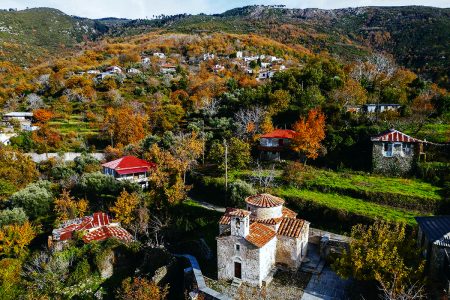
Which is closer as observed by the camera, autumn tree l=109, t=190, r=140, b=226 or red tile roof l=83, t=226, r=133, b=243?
red tile roof l=83, t=226, r=133, b=243

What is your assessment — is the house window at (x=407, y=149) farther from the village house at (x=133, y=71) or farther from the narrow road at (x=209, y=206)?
the village house at (x=133, y=71)

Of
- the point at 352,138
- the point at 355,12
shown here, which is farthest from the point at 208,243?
the point at 355,12

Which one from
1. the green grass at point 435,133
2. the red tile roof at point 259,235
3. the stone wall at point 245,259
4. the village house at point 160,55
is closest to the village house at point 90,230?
the stone wall at point 245,259

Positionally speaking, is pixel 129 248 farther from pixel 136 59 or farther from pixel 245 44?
pixel 245 44

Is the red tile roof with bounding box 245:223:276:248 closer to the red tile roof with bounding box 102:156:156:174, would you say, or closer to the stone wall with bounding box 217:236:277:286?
the stone wall with bounding box 217:236:277:286

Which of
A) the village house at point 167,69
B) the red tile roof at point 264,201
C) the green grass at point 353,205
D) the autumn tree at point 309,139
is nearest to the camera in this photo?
the red tile roof at point 264,201

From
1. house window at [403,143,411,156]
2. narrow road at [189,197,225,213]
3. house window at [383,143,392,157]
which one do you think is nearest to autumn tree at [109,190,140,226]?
narrow road at [189,197,225,213]
